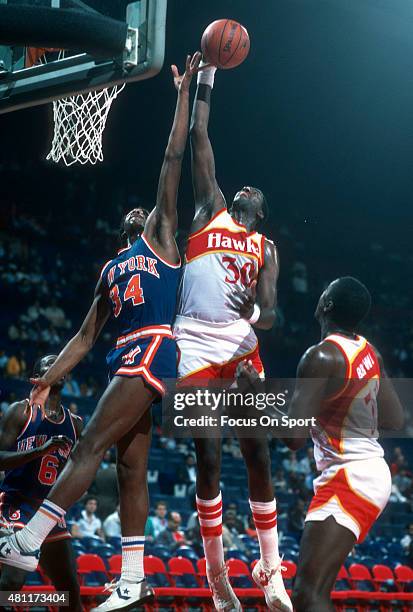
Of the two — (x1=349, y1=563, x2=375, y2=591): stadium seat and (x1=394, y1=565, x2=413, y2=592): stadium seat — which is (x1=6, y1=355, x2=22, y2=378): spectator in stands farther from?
(x1=394, y1=565, x2=413, y2=592): stadium seat

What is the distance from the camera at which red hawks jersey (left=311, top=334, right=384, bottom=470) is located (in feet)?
15.2

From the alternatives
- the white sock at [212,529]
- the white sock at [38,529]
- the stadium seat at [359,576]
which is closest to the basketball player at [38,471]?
the white sock at [212,529]

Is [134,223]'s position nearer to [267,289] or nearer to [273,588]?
[267,289]

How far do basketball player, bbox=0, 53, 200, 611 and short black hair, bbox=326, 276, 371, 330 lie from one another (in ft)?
2.97

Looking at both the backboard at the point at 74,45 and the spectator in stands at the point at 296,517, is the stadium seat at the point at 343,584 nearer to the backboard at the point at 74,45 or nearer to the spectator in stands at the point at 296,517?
the spectator in stands at the point at 296,517

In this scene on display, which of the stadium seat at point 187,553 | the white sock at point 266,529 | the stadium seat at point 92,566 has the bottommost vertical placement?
the stadium seat at point 187,553

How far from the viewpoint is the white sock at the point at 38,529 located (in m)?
4.44

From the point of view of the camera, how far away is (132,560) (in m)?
4.66

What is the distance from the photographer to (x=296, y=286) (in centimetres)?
1905

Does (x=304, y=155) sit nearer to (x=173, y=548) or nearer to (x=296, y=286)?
(x=296, y=286)

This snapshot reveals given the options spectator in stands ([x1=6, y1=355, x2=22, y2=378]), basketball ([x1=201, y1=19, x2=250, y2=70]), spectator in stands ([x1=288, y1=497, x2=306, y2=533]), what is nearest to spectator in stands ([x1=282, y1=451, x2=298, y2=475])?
spectator in stands ([x1=288, y1=497, x2=306, y2=533])

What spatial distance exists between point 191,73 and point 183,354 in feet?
5.49

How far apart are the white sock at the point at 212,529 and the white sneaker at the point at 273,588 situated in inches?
10.0

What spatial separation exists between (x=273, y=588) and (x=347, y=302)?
1797mm
